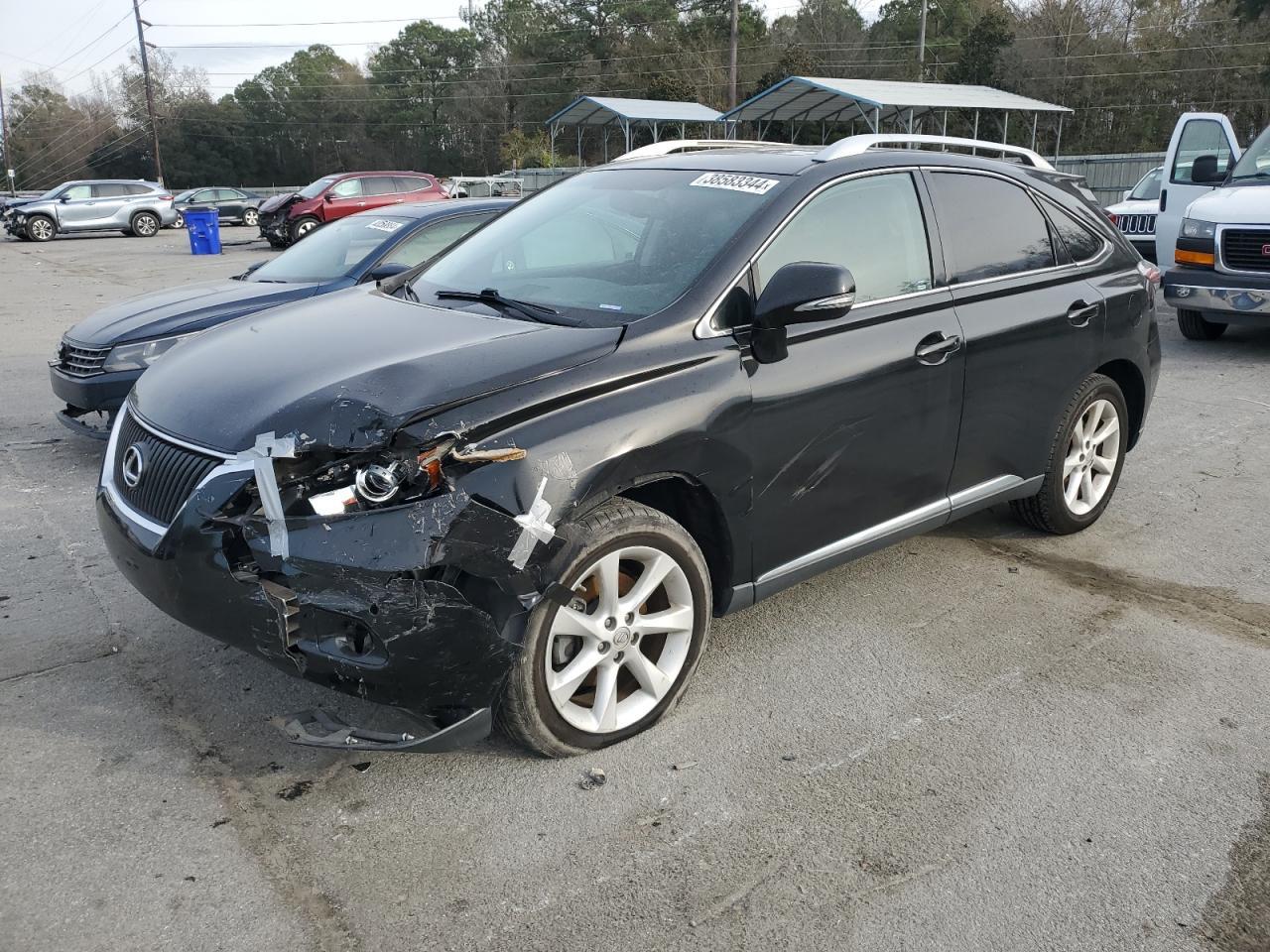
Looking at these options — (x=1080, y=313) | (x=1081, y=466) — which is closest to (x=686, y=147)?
(x=1080, y=313)

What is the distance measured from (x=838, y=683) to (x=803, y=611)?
2.00 ft

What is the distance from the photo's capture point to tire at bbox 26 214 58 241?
29.0m

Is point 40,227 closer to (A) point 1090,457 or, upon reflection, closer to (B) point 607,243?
(B) point 607,243

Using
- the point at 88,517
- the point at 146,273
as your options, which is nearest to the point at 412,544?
the point at 88,517

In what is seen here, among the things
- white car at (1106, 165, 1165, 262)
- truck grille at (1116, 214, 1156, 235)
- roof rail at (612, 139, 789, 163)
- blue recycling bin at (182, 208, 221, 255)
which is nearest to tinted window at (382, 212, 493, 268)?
roof rail at (612, 139, 789, 163)

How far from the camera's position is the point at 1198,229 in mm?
9266

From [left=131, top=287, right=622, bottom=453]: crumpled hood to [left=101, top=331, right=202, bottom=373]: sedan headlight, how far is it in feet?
8.64

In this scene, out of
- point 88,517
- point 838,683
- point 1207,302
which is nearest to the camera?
point 838,683

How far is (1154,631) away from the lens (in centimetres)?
411

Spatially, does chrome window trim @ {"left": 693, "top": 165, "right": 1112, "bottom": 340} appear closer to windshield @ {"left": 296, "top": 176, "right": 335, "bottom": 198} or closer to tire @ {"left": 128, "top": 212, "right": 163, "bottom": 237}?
windshield @ {"left": 296, "top": 176, "right": 335, "bottom": 198}

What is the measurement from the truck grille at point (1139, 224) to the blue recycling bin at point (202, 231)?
61.5 feet

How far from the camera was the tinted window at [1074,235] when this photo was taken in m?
4.71

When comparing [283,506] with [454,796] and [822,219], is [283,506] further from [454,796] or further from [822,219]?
[822,219]

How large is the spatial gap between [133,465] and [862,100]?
1070 inches
